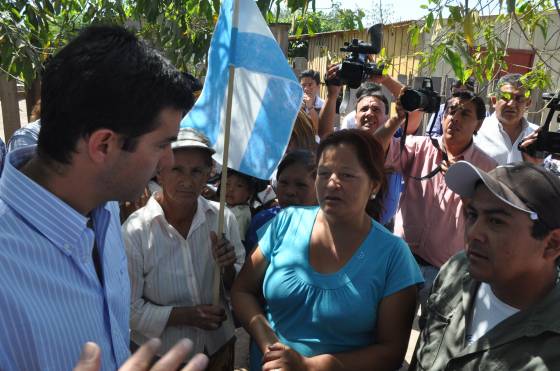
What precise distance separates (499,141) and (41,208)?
3912 millimetres

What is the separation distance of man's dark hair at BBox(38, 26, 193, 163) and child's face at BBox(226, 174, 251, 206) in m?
1.69

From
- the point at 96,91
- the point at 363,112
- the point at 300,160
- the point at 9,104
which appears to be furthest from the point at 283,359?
the point at 9,104

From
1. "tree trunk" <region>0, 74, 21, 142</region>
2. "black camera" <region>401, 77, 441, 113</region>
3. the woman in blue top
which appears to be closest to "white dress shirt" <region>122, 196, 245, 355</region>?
the woman in blue top

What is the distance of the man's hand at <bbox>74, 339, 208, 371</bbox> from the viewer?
0.95m

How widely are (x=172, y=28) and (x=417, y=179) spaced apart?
82.5 inches

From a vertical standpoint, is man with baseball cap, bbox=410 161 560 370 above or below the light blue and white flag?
below

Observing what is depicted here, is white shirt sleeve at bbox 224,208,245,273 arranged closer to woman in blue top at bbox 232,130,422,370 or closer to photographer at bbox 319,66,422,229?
woman in blue top at bbox 232,130,422,370

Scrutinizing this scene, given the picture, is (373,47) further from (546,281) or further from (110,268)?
(110,268)

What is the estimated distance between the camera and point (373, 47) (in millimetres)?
3268

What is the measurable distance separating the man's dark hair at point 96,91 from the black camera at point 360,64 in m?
2.15

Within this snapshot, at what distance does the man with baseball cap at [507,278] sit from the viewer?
1538mm

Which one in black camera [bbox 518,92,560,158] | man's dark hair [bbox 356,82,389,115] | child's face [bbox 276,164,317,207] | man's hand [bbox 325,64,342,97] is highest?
man's hand [bbox 325,64,342,97]

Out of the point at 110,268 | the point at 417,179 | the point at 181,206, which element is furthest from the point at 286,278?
the point at 417,179

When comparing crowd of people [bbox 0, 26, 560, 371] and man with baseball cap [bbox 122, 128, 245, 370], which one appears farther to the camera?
man with baseball cap [bbox 122, 128, 245, 370]
